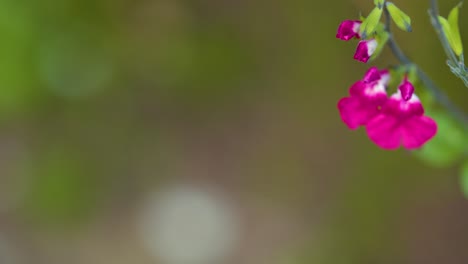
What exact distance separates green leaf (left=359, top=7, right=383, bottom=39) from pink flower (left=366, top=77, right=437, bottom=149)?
0.13 m

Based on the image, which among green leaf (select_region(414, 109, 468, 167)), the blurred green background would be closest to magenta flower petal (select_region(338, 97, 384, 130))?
green leaf (select_region(414, 109, 468, 167))

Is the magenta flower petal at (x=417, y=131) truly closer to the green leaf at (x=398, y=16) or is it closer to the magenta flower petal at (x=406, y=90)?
the magenta flower petal at (x=406, y=90)

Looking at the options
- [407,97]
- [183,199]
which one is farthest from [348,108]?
[183,199]

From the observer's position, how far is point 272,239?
203 centimetres

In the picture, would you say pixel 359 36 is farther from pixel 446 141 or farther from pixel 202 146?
pixel 202 146

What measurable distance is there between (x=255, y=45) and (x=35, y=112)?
2.35 feet

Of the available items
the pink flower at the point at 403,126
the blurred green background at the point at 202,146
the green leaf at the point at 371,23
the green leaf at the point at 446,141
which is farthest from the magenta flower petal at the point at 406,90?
the blurred green background at the point at 202,146

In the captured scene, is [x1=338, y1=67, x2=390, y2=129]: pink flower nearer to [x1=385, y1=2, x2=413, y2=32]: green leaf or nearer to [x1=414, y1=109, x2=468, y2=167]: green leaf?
[x1=385, y1=2, x2=413, y2=32]: green leaf

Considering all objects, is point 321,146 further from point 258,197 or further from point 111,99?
point 111,99

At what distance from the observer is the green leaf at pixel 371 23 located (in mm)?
884

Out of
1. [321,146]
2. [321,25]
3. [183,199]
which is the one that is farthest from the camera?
[183,199]

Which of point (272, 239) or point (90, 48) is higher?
point (90, 48)

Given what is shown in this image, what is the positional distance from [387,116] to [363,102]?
0.16ft

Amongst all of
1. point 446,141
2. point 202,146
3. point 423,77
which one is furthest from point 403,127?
point 202,146
